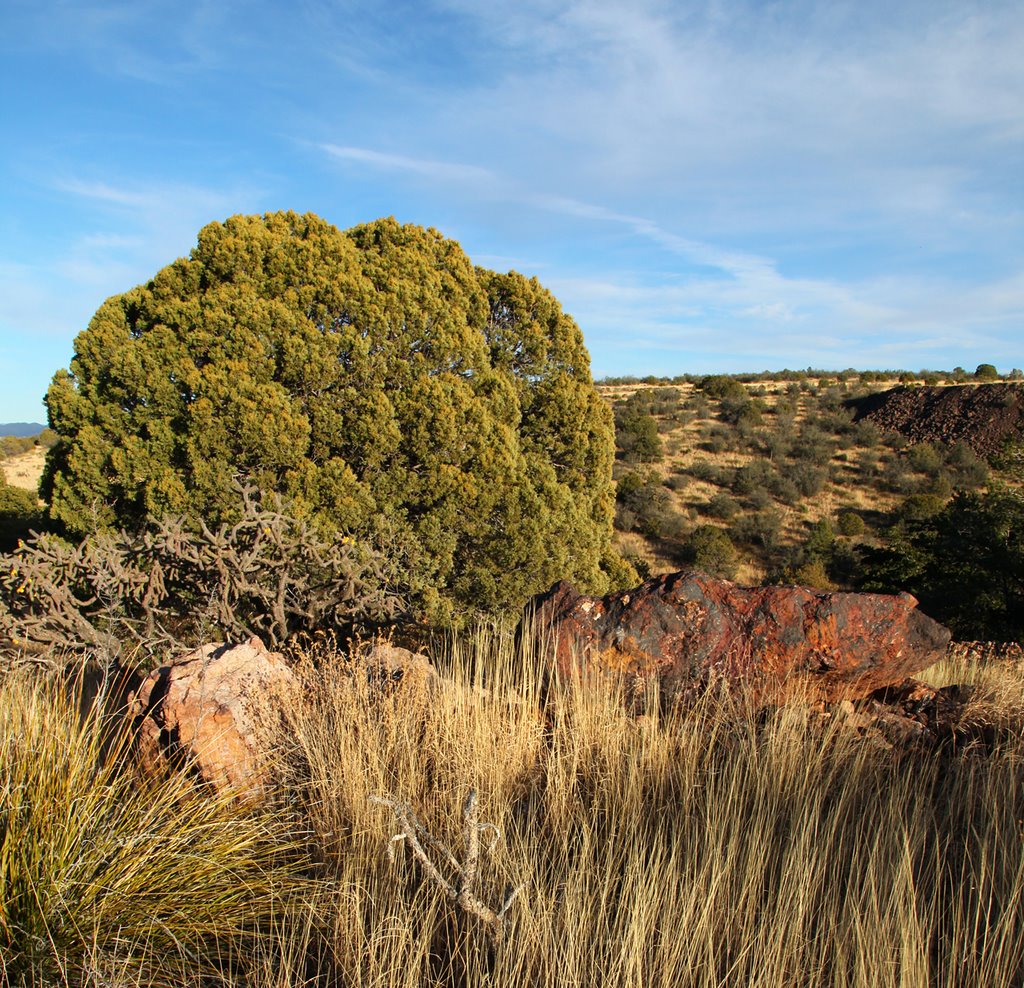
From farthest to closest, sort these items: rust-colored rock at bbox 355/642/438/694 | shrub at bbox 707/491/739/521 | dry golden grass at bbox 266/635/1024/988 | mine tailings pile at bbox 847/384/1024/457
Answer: mine tailings pile at bbox 847/384/1024/457, shrub at bbox 707/491/739/521, rust-colored rock at bbox 355/642/438/694, dry golden grass at bbox 266/635/1024/988

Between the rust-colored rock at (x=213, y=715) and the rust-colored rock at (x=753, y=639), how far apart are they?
170 cm

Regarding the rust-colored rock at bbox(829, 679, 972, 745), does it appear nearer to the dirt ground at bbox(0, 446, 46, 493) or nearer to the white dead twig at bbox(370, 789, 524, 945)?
the white dead twig at bbox(370, 789, 524, 945)

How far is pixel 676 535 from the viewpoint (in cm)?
2366

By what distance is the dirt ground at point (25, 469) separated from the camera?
101ft

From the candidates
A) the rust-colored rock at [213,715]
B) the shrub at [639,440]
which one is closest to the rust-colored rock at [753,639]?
the rust-colored rock at [213,715]

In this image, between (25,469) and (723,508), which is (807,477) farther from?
(25,469)

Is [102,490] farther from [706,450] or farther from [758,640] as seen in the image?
[706,450]

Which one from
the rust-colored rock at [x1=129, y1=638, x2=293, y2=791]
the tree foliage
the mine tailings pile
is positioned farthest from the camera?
the mine tailings pile

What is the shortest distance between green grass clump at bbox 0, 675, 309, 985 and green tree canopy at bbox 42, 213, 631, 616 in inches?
220

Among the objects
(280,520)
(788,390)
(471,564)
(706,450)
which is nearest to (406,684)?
(280,520)

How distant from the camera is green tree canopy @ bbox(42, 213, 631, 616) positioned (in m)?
8.47

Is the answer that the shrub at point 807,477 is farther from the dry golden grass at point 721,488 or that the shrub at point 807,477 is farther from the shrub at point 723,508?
the shrub at point 723,508

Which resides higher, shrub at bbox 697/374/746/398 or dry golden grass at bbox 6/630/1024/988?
shrub at bbox 697/374/746/398

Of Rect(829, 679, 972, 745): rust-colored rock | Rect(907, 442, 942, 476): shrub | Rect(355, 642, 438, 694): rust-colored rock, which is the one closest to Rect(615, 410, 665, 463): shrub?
Rect(907, 442, 942, 476): shrub
